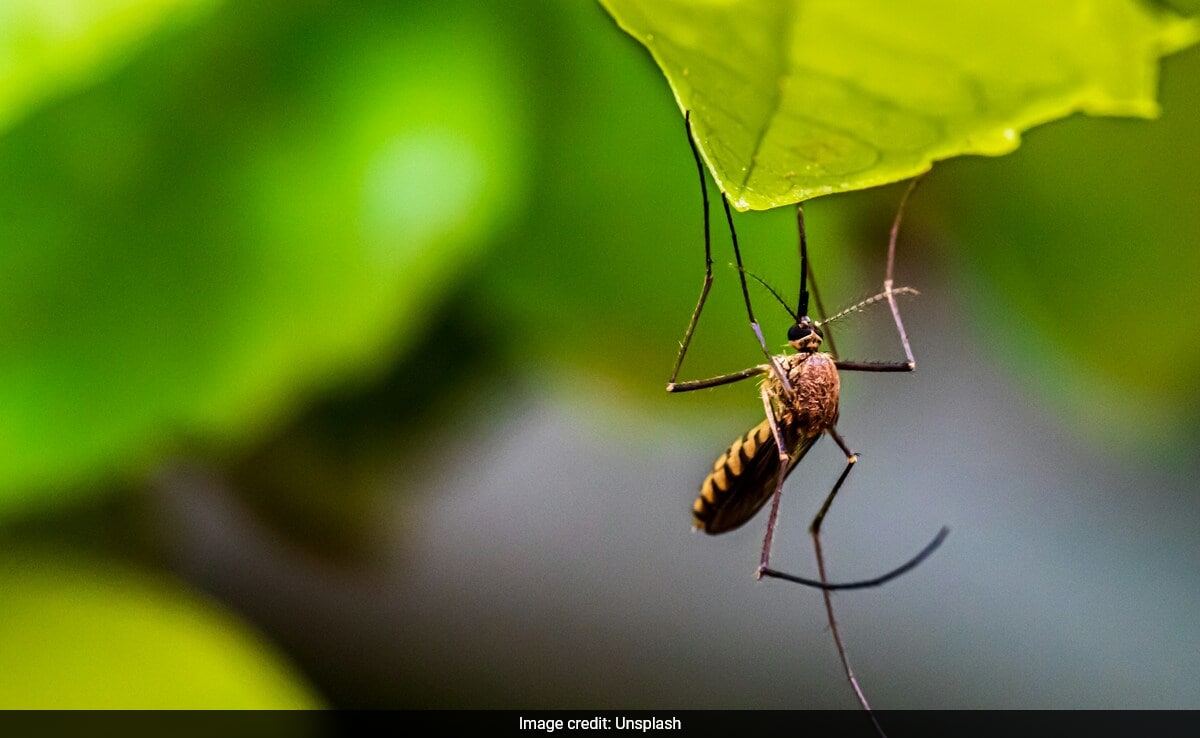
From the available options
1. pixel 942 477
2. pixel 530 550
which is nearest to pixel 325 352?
pixel 530 550

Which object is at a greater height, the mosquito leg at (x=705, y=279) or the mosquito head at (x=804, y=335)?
the mosquito leg at (x=705, y=279)

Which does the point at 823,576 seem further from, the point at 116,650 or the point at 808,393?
the point at 116,650

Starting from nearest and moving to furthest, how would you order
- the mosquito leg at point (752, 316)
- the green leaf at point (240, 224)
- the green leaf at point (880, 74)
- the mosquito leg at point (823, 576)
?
the green leaf at point (880, 74)
the green leaf at point (240, 224)
the mosquito leg at point (752, 316)
the mosquito leg at point (823, 576)

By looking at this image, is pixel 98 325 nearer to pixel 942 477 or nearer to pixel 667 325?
pixel 667 325

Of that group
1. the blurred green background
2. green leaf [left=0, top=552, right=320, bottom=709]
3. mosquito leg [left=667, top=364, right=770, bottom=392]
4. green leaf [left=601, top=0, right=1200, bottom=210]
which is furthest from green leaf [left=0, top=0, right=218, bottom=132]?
mosquito leg [left=667, top=364, right=770, bottom=392]

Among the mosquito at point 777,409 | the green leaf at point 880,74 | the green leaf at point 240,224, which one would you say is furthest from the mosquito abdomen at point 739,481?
the green leaf at point 880,74

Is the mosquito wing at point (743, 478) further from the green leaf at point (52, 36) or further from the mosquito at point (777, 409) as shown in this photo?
the green leaf at point (52, 36)
